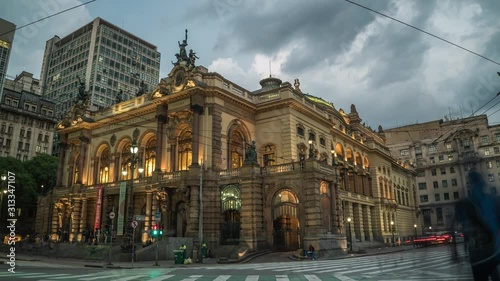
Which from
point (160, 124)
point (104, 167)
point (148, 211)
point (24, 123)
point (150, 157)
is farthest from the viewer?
point (24, 123)

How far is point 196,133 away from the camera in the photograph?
3506 cm

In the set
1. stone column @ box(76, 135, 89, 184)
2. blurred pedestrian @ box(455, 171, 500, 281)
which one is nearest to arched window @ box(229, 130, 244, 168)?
stone column @ box(76, 135, 89, 184)

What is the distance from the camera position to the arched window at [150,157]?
137 feet

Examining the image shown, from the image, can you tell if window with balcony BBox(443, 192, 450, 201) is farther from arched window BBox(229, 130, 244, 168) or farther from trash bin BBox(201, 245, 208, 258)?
arched window BBox(229, 130, 244, 168)

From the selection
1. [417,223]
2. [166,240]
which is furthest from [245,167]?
[417,223]

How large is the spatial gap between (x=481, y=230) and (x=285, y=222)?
30.0 m

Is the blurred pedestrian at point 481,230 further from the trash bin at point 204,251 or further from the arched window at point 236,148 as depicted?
the arched window at point 236,148

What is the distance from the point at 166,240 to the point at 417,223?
2179 inches

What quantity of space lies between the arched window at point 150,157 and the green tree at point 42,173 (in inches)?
1075

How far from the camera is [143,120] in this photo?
42438 mm

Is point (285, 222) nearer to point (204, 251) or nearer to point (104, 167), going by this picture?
point (204, 251)

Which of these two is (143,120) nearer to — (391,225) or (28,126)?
(391,225)

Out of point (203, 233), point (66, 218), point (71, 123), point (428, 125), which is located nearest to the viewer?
point (203, 233)

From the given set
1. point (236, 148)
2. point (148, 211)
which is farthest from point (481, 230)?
point (148, 211)
